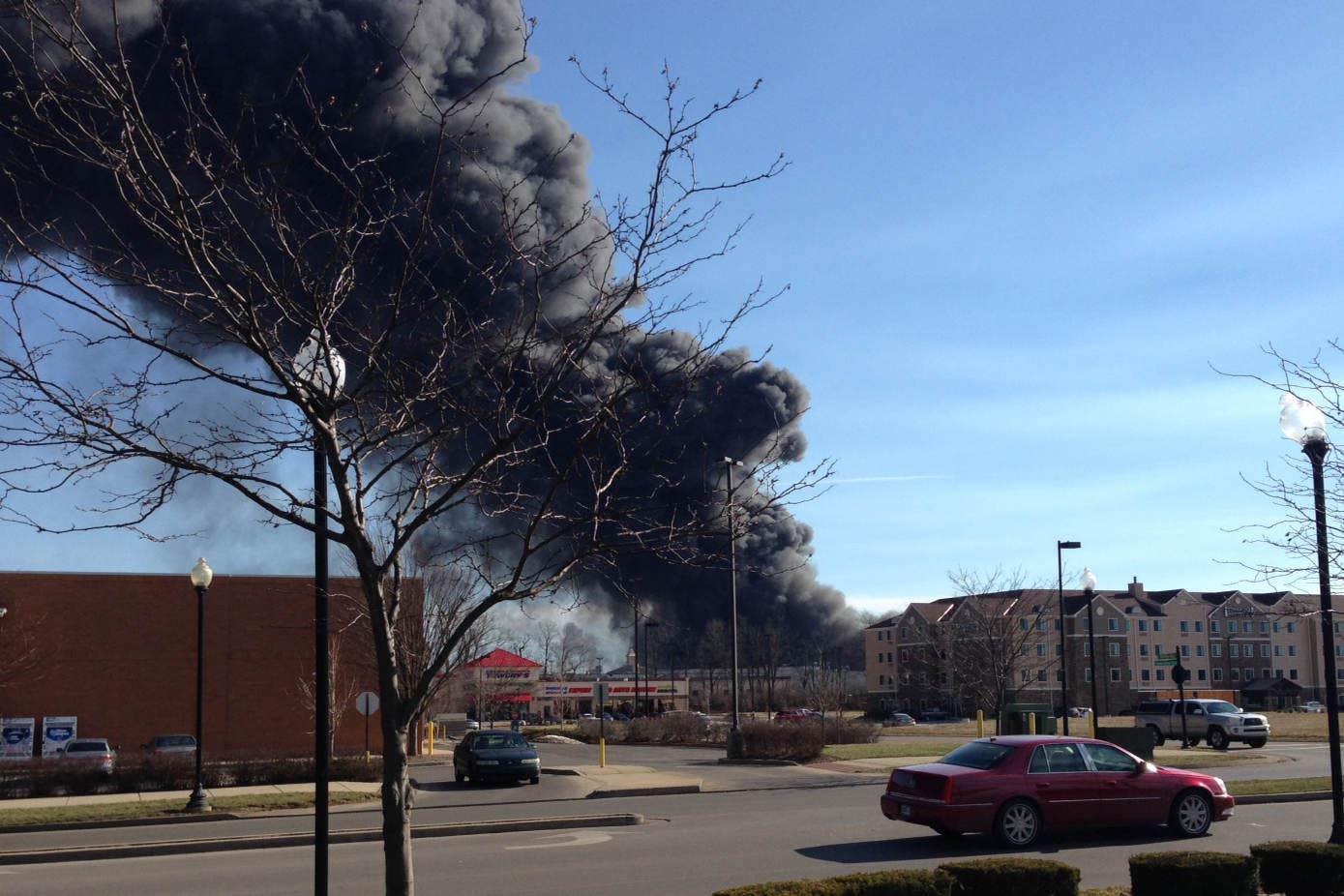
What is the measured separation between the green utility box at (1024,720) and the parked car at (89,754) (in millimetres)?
18524

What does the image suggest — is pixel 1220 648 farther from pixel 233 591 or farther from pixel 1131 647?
pixel 233 591

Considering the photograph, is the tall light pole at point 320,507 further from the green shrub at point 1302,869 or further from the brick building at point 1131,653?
the brick building at point 1131,653

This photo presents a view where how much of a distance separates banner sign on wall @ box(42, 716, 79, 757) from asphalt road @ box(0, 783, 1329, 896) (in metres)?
22.4

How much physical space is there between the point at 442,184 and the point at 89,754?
80.3 ft

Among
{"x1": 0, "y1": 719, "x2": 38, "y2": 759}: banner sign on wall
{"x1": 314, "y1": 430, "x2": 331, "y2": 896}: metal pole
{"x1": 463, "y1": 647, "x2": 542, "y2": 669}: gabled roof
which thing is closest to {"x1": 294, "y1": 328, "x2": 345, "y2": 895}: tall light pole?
{"x1": 314, "y1": 430, "x2": 331, "y2": 896}: metal pole

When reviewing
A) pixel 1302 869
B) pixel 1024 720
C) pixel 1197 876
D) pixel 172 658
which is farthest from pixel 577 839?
pixel 172 658

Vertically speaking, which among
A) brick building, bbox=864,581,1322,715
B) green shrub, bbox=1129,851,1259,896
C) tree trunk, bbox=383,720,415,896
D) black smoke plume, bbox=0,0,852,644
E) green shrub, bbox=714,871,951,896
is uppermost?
black smoke plume, bbox=0,0,852,644

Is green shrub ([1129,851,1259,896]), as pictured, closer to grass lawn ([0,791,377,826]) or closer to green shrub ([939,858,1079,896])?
green shrub ([939,858,1079,896])

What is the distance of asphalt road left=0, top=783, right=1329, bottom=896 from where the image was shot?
39.9 feet

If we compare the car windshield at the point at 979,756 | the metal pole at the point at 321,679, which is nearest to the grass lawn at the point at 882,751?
the car windshield at the point at 979,756

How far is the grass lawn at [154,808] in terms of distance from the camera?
18.6 metres

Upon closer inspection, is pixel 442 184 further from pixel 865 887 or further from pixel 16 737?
pixel 16 737

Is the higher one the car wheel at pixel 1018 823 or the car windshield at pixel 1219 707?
the car wheel at pixel 1018 823

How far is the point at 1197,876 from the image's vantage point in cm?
854
